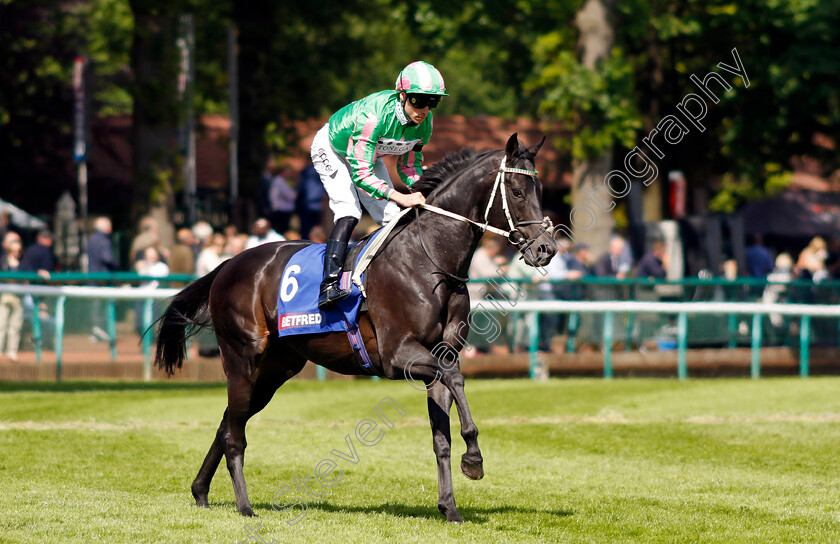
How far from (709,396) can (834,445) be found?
11.7 feet

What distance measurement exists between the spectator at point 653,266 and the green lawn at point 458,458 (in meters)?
2.52

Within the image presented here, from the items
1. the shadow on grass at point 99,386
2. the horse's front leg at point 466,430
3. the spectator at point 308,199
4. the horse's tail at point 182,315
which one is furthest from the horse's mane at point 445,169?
the spectator at point 308,199

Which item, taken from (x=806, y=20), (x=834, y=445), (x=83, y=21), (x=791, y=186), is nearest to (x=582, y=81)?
(x=806, y=20)

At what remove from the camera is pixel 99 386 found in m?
14.5

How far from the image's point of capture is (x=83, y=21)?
26.6m

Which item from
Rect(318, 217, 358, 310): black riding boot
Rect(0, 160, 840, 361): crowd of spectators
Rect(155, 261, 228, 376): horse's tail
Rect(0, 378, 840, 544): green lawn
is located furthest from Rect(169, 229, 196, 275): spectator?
Rect(318, 217, 358, 310): black riding boot

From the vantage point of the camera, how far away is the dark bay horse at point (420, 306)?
671 centimetres

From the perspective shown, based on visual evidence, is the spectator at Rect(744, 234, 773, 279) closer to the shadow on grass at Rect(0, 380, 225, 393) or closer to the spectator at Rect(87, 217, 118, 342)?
the shadow on grass at Rect(0, 380, 225, 393)

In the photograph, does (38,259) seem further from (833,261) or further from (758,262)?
(833,261)

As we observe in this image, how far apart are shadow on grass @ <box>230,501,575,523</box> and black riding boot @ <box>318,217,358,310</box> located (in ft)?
4.20

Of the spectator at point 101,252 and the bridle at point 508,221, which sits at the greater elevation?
the bridle at point 508,221

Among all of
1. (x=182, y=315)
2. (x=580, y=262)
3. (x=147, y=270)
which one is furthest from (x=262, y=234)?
(x=182, y=315)

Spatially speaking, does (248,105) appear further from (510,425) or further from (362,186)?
(362,186)

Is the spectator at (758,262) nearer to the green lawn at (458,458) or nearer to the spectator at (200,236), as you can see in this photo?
the green lawn at (458,458)
